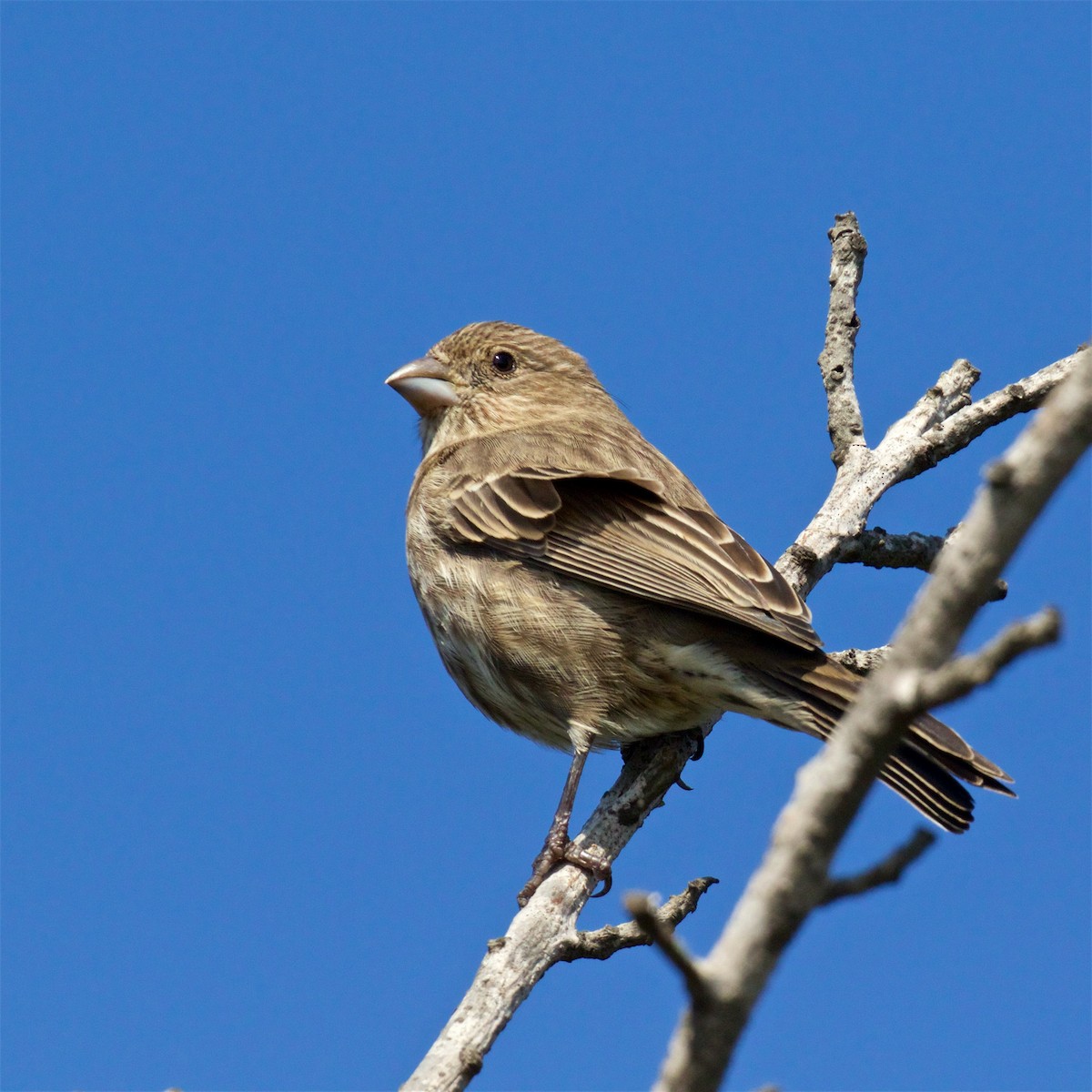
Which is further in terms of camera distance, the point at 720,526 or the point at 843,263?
the point at 843,263

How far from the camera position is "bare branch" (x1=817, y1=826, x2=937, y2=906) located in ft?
6.28

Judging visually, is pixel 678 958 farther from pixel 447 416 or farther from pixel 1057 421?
pixel 447 416

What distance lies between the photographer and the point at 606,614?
521 cm

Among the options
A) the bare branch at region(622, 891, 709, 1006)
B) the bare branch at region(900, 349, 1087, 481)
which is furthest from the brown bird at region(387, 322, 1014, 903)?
the bare branch at region(622, 891, 709, 1006)

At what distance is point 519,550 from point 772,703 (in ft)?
4.36

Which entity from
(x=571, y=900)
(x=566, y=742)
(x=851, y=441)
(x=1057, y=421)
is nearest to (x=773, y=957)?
(x=1057, y=421)

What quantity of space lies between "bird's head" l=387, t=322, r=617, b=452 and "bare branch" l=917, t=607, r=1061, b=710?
209 inches

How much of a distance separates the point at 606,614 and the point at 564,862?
1076 millimetres

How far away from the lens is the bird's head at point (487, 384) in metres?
7.08

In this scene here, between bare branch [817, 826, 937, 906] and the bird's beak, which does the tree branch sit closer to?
bare branch [817, 826, 937, 906]

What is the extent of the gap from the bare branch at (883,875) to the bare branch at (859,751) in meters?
0.03

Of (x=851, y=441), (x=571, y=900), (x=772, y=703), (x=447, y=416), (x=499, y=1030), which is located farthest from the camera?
(x=447, y=416)

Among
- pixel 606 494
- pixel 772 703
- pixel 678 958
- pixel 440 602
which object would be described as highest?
pixel 606 494

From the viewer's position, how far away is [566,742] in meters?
5.56
